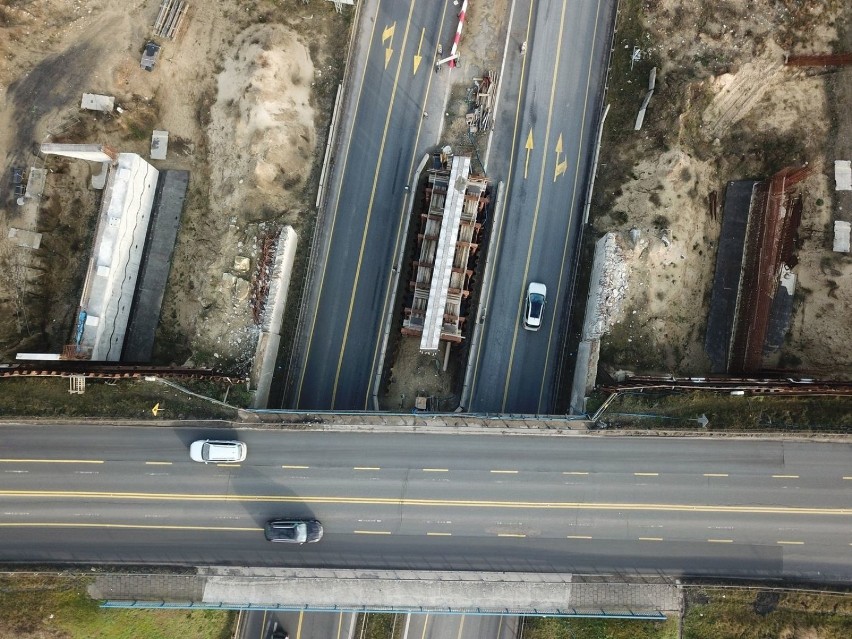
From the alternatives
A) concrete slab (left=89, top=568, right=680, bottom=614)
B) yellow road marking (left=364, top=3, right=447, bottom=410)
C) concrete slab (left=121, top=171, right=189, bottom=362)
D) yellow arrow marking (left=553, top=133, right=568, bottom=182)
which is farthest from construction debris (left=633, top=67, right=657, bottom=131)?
concrete slab (left=121, top=171, right=189, bottom=362)

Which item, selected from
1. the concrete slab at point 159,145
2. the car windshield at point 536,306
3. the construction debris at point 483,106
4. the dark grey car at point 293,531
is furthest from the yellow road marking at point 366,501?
the construction debris at point 483,106

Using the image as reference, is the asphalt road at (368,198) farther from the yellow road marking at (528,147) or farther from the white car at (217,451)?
the yellow road marking at (528,147)

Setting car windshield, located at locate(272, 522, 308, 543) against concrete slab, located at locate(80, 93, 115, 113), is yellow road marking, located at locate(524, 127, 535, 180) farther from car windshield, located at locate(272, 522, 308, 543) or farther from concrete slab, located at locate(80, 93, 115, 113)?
concrete slab, located at locate(80, 93, 115, 113)

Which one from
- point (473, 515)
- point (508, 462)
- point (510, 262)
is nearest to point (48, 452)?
point (473, 515)

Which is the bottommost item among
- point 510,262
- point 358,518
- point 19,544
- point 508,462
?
point 19,544

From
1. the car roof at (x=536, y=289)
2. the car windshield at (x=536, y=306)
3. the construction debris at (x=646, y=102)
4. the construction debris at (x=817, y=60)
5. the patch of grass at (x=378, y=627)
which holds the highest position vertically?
the construction debris at (x=817, y=60)

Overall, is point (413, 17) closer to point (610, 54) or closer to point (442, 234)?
point (610, 54)

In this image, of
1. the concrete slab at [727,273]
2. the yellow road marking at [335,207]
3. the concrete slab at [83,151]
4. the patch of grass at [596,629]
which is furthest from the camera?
the yellow road marking at [335,207]
